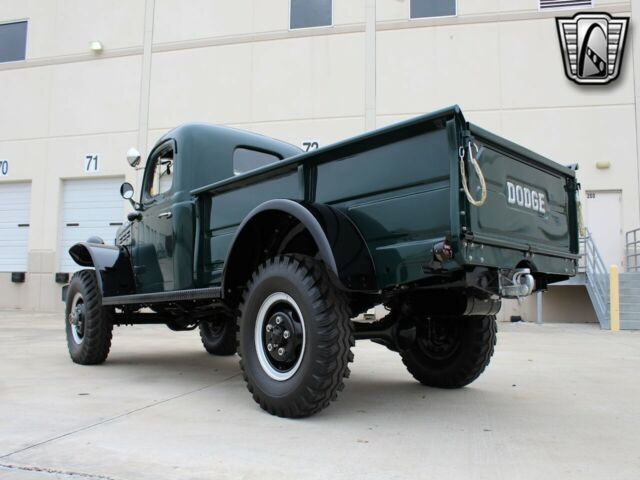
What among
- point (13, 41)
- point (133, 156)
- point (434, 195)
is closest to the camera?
point (434, 195)

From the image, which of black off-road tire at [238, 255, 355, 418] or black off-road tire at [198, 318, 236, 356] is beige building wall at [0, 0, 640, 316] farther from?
black off-road tire at [238, 255, 355, 418]

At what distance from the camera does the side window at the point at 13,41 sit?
1758cm

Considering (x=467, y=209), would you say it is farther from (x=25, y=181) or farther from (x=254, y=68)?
(x=25, y=181)

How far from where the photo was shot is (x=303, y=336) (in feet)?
11.5

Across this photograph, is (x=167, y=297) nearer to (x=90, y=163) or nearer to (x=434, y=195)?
(x=434, y=195)

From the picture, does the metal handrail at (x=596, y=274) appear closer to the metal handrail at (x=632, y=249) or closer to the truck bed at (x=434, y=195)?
the metal handrail at (x=632, y=249)

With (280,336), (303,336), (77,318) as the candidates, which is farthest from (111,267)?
(303,336)

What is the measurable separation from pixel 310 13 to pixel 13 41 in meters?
10.0

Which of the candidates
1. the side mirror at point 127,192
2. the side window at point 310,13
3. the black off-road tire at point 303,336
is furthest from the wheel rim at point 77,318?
the side window at point 310,13

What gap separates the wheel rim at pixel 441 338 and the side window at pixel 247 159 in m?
2.44

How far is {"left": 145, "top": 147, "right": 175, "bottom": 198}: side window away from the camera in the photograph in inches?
219

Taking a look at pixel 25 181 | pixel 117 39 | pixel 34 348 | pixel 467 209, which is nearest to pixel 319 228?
pixel 467 209

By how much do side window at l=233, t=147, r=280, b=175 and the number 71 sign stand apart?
11.9m

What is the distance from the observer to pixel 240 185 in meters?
4.36
